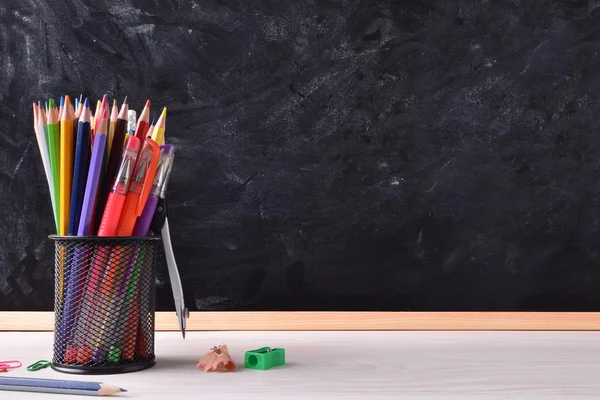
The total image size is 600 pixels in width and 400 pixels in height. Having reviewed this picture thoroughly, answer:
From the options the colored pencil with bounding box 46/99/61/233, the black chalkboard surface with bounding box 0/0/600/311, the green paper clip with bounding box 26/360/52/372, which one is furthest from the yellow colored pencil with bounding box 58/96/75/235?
the black chalkboard surface with bounding box 0/0/600/311

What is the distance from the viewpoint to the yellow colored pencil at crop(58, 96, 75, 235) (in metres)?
0.60

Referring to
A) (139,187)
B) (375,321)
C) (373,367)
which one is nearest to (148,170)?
(139,187)

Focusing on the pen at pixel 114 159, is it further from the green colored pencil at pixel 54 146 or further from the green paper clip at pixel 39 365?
the green paper clip at pixel 39 365

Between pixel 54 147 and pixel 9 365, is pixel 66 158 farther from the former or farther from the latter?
pixel 9 365

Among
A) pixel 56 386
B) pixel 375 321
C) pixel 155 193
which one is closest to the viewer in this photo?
pixel 56 386

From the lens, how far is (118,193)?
0.60m

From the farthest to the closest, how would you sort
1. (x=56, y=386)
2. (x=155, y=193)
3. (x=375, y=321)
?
(x=375, y=321), (x=155, y=193), (x=56, y=386)

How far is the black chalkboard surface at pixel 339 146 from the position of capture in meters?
0.90

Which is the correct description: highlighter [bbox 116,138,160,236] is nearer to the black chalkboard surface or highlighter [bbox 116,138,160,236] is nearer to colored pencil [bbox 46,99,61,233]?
colored pencil [bbox 46,99,61,233]

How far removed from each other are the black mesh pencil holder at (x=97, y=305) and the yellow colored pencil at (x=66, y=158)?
30 millimetres

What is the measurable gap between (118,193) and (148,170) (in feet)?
0.11

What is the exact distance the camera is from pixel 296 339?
82 centimetres

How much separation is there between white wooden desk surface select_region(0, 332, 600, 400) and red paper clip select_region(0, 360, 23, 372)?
2cm

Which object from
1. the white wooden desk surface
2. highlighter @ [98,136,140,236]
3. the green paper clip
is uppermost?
highlighter @ [98,136,140,236]
